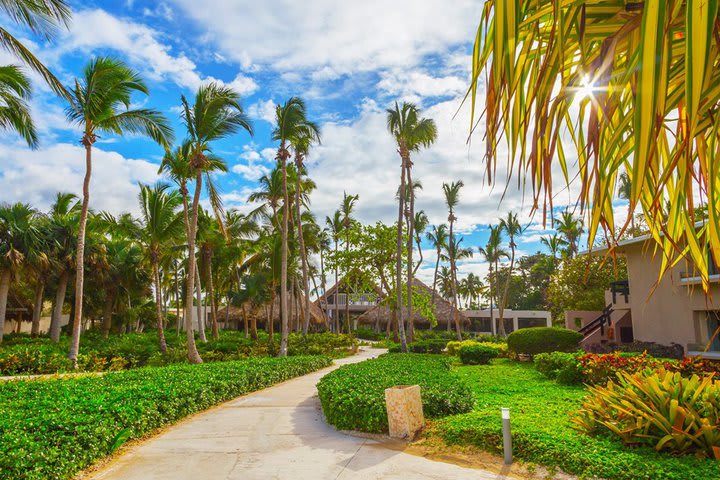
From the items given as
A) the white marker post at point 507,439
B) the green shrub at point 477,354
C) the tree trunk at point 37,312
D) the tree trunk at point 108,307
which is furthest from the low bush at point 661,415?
the tree trunk at point 108,307

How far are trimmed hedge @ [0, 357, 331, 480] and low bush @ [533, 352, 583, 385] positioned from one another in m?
8.44

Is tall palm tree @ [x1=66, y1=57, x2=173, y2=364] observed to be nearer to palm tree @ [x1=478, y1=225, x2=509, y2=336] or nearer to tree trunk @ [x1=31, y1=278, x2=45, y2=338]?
tree trunk @ [x1=31, y1=278, x2=45, y2=338]

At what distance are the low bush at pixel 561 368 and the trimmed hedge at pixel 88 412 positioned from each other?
844 cm

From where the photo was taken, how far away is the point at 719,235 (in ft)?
5.69

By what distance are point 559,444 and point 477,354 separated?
1542 cm

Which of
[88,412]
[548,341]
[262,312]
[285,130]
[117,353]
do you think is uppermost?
[285,130]

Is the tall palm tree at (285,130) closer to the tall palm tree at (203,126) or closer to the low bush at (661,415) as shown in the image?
the tall palm tree at (203,126)

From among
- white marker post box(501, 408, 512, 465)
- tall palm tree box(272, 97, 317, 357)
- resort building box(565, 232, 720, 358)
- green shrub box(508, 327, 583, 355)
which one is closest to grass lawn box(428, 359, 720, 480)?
white marker post box(501, 408, 512, 465)

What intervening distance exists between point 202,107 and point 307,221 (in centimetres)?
1761

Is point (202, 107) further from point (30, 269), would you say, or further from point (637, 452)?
point (637, 452)

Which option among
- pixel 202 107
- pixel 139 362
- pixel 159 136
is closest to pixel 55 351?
pixel 139 362

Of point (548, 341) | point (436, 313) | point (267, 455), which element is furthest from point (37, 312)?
point (436, 313)

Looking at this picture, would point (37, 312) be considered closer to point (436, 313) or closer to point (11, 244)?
point (11, 244)

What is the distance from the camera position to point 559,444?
5930mm
